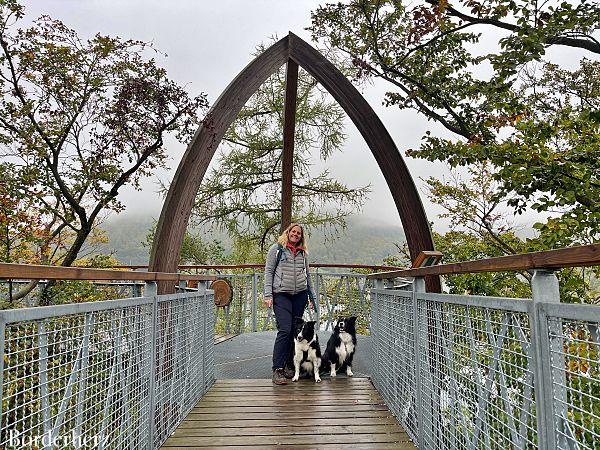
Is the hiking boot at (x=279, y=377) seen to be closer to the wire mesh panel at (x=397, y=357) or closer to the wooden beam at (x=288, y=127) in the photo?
the wire mesh panel at (x=397, y=357)

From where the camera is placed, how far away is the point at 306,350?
4617 mm

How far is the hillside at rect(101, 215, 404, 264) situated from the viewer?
12.3 metres

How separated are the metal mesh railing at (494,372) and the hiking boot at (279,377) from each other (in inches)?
47.9

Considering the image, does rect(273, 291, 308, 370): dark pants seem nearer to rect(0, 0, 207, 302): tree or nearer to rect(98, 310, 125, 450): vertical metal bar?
rect(98, 310, 125, 450): vertical metal bar

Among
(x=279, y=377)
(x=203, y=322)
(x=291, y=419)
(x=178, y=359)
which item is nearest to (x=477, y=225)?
(x=279, y=377)

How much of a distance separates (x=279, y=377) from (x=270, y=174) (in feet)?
30.8

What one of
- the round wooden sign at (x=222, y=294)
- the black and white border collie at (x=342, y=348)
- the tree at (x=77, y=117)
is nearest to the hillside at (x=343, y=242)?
the round wooden sign at (x=222, y=294)

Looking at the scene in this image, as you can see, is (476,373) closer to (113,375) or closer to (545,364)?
(545,364)

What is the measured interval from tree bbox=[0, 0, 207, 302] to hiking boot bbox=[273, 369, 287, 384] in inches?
146

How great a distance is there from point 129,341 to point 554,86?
7.32m

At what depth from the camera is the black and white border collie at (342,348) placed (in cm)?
475

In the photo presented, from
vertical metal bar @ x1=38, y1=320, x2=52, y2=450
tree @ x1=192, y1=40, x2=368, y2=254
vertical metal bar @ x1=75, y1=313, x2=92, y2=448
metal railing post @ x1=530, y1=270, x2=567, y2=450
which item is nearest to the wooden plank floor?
vertical metal bar @ x1=75, y1=313, x2=92, y2=448

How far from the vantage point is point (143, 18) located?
12758mm

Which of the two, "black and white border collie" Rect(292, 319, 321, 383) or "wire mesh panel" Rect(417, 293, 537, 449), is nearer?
"wire mesh panel" Rect(417, 293, 537, 449)
